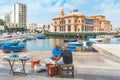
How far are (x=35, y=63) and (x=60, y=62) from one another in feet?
7.07

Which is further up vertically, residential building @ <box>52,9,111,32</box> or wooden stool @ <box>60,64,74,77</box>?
residential building @ <box>52,9,111,32</box>

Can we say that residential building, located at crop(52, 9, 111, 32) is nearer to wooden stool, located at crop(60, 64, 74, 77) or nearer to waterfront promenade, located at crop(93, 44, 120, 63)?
waterfront promenade, located at crop(93, 44, 120, 63)

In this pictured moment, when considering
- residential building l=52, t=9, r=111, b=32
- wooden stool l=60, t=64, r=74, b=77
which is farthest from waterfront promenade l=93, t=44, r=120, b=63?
residential building l=52, t=9, r=111, b=32

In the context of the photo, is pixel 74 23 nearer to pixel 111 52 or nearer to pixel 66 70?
pixel 111 52

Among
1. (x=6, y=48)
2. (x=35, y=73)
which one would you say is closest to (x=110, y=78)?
(x=35, y=73)

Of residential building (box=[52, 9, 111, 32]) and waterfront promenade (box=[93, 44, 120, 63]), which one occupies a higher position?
residential building (box=[52, 9, 111, 32])

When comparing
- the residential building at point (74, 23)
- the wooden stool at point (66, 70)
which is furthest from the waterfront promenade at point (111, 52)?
the residential building at point (74, 23)

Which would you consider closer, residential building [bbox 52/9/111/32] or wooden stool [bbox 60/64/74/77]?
wooden stool [bbox 60/64/74/77]

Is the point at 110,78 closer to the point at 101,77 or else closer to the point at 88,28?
the point at 101,77

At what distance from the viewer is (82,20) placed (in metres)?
111

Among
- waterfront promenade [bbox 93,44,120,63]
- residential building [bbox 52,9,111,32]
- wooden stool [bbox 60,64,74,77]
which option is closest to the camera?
wooden stool [bbox 60,64,74,77]

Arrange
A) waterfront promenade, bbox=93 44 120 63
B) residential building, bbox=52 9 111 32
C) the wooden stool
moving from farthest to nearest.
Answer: residential building, bbox=52 9 111 32, waterfront promenade, bbox=93 44 120 63, the wooden stool

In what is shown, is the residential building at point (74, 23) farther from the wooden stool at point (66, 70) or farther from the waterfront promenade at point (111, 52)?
the wooden stool at point (66, 70)

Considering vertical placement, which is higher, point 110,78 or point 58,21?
point 58,21
